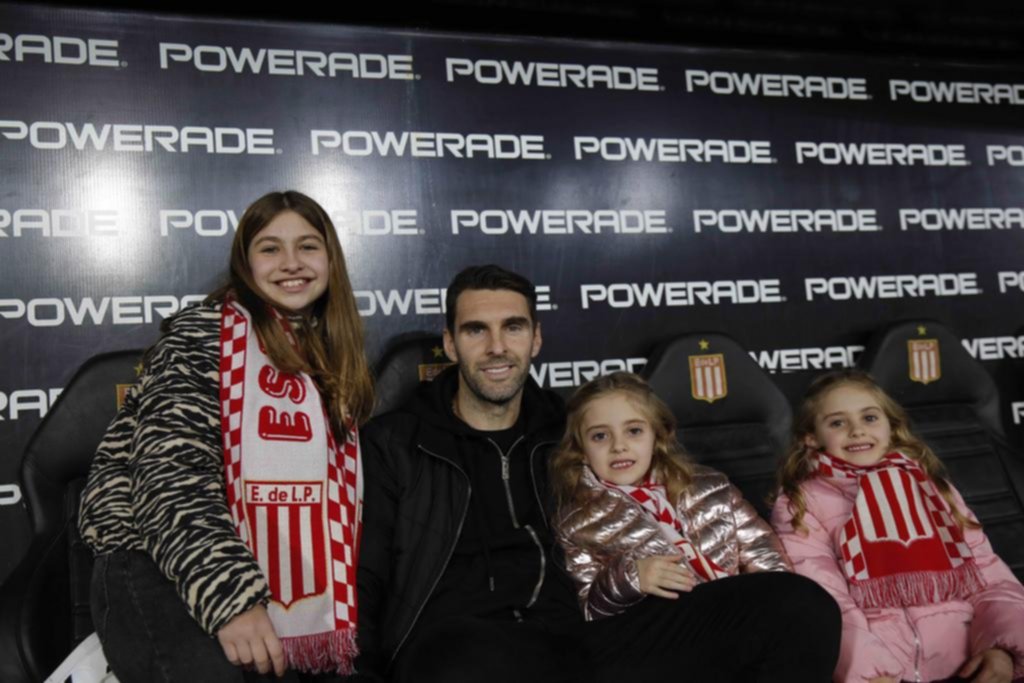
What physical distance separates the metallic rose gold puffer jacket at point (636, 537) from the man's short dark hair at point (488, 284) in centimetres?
40

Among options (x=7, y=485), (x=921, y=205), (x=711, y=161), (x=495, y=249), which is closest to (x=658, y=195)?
(x=711, y=161)

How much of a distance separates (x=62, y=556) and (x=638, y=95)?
2.00m

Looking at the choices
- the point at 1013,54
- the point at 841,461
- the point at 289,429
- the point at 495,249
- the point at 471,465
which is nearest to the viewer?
the point at 289,429

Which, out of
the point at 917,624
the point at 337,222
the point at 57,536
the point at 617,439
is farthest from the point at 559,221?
the point at 57,536

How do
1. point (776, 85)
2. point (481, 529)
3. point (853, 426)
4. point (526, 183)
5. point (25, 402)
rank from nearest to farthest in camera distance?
point (481, 529)
point (853, 426)
point (25, 402)
point (526, 183)
point (776, 85)

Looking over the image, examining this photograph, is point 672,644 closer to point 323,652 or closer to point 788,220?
point 323,652

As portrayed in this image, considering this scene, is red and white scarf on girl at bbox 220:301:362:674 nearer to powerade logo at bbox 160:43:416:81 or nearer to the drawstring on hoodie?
the drawstring on hoodie

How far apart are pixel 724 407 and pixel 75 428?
1537 mm

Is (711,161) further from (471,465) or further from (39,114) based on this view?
(39,114)

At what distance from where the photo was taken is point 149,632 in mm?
1271

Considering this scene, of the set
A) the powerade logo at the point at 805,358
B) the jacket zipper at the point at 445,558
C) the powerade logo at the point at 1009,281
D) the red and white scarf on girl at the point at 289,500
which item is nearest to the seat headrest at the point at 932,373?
the powerade logo at the point at 805,358

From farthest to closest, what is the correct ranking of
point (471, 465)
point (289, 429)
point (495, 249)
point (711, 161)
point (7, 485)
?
point (711, 161), point (495, 249), point (7, 485), point (471, 465), point (289, 429)

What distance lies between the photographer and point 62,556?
5.78 feet

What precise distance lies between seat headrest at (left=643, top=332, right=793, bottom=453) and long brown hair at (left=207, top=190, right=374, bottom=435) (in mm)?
867
